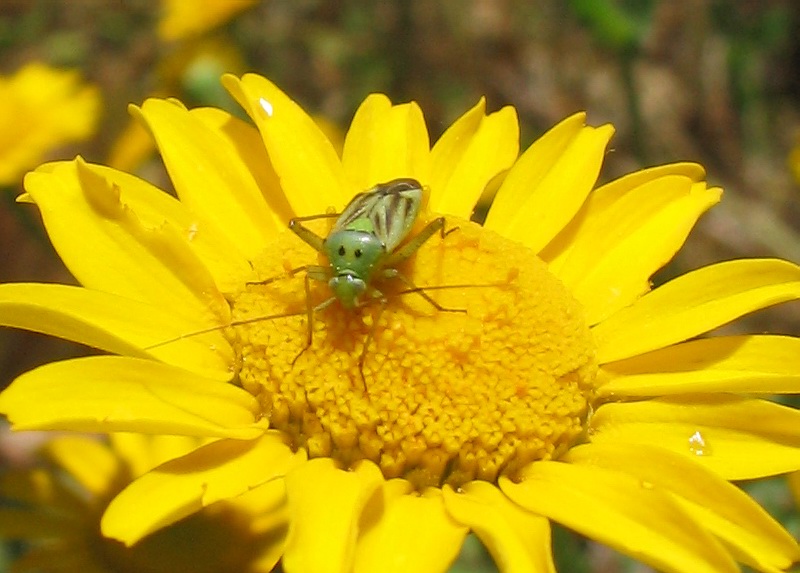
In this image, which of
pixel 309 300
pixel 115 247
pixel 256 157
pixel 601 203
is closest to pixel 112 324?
pixel 115 247

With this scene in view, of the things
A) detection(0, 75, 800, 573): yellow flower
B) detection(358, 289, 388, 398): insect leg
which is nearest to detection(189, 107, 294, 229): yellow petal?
detection(0, 75, 800, 573): yellow flower

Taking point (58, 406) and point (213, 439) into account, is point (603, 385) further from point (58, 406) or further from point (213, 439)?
point (58, 406)

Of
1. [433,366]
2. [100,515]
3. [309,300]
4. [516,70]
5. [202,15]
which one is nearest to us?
[433,366]

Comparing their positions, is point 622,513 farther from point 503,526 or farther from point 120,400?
point 120,400

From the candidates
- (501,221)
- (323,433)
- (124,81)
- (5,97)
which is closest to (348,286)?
(323,433)

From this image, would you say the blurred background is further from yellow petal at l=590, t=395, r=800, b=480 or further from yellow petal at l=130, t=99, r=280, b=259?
yellow petal at l=590, t=395, r=800, b=480

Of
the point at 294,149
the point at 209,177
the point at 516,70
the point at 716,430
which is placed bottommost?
the point at 716,430
